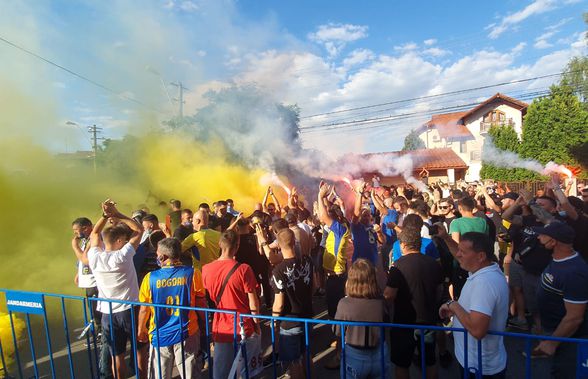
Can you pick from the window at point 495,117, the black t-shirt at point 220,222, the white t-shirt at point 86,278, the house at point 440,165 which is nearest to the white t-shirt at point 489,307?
the white t-shirt at point 86,278

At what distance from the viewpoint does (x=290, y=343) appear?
12.4ft

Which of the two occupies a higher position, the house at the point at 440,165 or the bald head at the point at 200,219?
the house at the point at 440,165

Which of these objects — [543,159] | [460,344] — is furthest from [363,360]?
[543,159]

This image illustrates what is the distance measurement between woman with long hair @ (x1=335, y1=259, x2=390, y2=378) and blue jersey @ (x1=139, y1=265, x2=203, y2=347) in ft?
5.06

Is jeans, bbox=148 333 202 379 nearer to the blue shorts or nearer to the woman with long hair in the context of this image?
the blue shorts

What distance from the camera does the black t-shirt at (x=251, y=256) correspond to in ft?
20.0

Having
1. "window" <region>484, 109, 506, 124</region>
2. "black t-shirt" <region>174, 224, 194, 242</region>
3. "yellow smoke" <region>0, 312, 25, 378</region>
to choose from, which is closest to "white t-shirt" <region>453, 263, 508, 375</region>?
"black t-shirt" <region>174, 224, 194, 242</region>

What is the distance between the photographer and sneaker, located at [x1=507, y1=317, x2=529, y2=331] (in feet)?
18.0

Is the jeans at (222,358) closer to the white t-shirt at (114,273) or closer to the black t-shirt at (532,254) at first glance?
the white t-shirt at (114,273)

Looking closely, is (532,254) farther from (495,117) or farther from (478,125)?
(478,125)

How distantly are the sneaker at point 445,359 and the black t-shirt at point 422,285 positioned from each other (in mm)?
1524

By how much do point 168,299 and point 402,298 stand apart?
89.6 inches

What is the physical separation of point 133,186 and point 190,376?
12550 millimetres

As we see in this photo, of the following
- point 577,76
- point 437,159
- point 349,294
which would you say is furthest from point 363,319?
point 577,76
